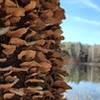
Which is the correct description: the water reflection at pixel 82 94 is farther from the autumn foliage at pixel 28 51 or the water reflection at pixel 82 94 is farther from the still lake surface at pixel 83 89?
the autumn foliage at pixel 28 51

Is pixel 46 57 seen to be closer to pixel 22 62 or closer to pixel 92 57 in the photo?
pixel 22 62

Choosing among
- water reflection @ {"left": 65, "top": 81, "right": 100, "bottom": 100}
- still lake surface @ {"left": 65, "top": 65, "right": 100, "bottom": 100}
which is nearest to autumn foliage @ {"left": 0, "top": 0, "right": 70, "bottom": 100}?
still lake surface @ {"left": 65, "top": 65, "right": 100, "bottom": 100}

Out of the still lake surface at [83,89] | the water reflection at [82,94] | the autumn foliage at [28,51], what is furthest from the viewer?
the still lake surface at [83,89]

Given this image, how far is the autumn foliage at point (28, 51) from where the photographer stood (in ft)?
13.0

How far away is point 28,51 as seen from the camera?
4.02m

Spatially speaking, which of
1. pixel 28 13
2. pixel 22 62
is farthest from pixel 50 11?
pixel 22 62

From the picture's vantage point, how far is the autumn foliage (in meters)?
3.96

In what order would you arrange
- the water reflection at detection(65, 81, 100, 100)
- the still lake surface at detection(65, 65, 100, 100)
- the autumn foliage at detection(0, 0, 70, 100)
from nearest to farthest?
the autumn foliage at detection(0, 0, 70, 100), the water reflection at detection(65, 81, 100, 100), the still lake surface at detection(65, 65, 100, 100)

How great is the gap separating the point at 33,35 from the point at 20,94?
45 centimetres

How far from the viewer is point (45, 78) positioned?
419cm

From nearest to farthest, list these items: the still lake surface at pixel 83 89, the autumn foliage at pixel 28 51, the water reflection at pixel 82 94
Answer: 1. the autumn foliage at pixel 28 51
2. the water reflection at pixel 82 94
3. the still lake surface at pixel 83 89

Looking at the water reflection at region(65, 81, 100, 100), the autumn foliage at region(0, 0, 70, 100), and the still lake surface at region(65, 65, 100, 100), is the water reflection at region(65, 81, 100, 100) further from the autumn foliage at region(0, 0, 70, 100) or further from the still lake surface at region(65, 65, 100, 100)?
the autumn foliage at region(0, 0, 70, 100)

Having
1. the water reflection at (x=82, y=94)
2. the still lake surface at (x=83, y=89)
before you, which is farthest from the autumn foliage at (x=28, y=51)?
the water reflection at (x=82, y=94)

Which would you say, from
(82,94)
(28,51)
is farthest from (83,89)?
(28,51)
